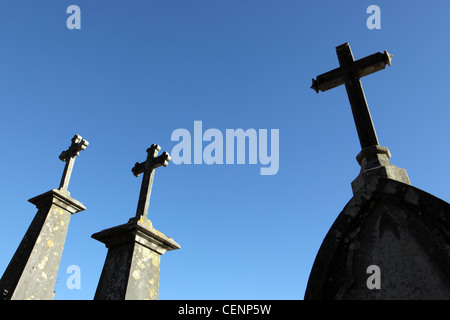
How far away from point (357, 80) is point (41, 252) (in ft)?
17.0

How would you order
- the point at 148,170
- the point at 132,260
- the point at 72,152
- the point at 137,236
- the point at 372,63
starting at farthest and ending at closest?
the point at 72,152, the point at 148,170, the point at 137,236, the point at 132,260, the point at 372,63

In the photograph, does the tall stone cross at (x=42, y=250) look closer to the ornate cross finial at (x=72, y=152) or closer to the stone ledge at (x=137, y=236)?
the ornate cross finial at (x=72, y=152)

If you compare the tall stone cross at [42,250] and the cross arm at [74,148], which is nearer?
the tall stone cross at [42,250]

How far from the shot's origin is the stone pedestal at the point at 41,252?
482cm

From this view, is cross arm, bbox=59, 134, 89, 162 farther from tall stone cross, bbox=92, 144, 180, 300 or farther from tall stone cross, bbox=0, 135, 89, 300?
tall stone cross, bbox=92, 144, 180, 300

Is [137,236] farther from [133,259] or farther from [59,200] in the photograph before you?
[59,200]

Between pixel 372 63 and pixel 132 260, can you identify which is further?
pixel 132 260

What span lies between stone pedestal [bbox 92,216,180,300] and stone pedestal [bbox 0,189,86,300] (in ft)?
5.19

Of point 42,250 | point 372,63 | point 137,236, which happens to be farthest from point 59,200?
point 372,63

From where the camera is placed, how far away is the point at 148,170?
506cm

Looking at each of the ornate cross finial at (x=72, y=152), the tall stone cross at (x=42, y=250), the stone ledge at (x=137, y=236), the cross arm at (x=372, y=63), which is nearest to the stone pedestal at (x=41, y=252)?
the tall stone cross at (x=42, y=250)

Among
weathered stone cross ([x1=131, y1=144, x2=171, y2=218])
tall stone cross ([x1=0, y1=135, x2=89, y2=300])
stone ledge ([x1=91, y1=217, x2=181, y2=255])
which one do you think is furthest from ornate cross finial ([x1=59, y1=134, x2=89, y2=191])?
stone ledge ([x1=91, y1=217, x2=181, y2=255])

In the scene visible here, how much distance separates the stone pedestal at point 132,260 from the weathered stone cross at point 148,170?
0.29m

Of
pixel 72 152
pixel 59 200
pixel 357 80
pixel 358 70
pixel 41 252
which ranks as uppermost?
pixel 72 152
